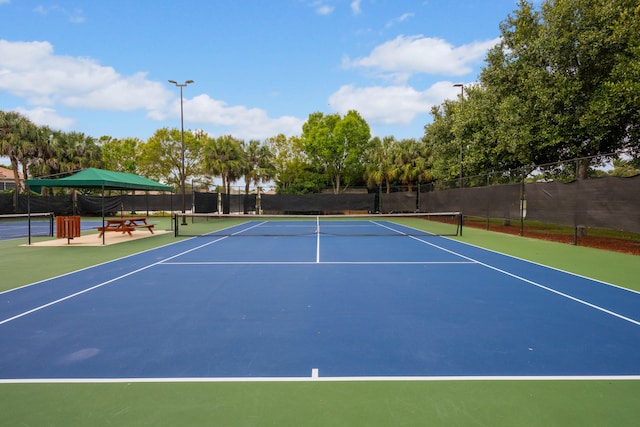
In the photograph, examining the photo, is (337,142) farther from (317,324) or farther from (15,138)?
(317,324)

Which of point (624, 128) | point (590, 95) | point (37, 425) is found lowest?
point (37, 425)

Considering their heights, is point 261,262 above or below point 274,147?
below

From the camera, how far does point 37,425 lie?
2.69 m

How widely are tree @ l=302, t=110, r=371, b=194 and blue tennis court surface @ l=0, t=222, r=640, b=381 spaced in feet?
120

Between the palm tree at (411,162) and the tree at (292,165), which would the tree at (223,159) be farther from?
the palm tree at (411,162)

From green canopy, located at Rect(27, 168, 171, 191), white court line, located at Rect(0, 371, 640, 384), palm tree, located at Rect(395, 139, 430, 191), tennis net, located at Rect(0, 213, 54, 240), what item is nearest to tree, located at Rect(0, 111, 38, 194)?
tennis net, located at Rect(0, 213, 54, 240)

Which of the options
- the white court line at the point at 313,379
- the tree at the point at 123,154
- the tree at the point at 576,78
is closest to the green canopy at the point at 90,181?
the white court line at the point at 313,379

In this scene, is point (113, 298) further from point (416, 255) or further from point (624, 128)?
point (624, 128)

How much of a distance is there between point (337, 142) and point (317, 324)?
40597 millimetres

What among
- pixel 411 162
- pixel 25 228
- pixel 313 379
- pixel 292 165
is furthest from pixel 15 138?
pixel 313 379

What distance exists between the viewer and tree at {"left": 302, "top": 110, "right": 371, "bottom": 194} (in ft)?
145

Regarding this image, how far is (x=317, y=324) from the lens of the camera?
4.79 m

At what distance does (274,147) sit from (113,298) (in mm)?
41160

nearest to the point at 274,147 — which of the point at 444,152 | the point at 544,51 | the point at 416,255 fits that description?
the point at 444,152
